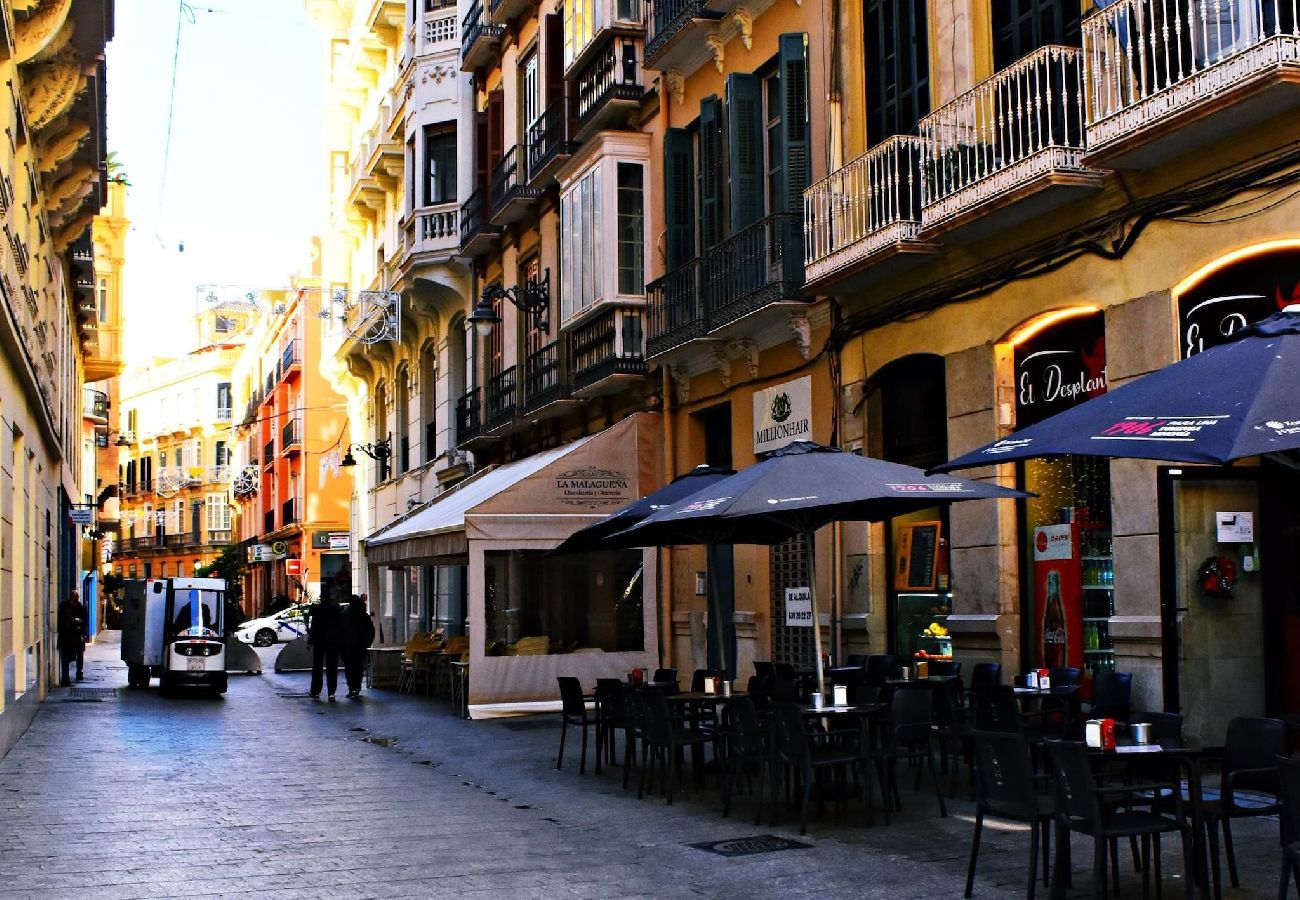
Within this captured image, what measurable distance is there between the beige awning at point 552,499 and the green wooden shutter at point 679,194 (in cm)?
256

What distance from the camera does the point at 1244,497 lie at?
12086 mm

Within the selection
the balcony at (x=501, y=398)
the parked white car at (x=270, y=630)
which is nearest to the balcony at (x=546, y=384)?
the balcony at (x=501, y=398)

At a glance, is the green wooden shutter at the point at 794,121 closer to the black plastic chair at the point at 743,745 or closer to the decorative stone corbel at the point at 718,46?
the decorative stone corbel at the point at 718,46

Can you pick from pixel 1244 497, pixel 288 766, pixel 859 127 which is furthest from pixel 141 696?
pixel 1244 497

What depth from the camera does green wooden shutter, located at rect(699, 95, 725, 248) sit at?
66.0ft

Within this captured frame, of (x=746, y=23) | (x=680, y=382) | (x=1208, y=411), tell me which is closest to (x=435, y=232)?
(x=680, y=382)

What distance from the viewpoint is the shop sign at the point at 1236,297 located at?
11148 mm

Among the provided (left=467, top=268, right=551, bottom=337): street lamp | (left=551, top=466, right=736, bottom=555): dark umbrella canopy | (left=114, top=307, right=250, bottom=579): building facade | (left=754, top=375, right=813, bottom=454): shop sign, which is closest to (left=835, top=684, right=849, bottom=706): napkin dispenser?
(left=551, top=466, right=736, bottom=555): dark umbrella canopy

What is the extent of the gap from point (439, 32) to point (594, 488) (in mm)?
15328

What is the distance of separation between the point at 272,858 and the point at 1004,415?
8059 mm

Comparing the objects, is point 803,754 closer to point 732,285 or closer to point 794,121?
point 732,285

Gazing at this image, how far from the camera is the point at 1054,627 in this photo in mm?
13703

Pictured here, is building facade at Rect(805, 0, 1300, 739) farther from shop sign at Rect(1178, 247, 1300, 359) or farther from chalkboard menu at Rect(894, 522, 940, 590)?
chalkboard menu at Rect(894, 522, 940, 590)

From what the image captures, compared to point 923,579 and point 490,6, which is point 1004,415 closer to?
point 923,579
